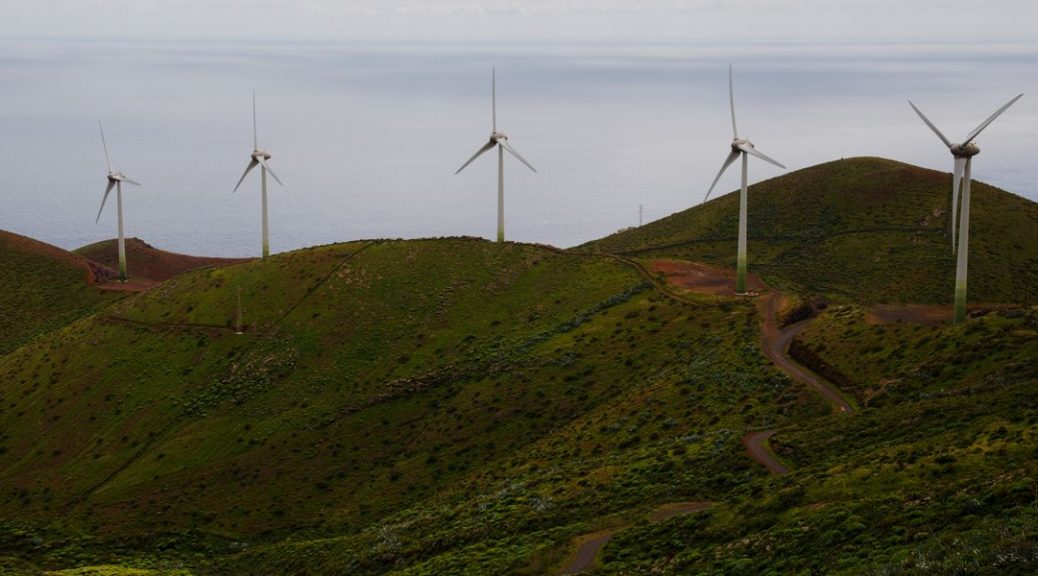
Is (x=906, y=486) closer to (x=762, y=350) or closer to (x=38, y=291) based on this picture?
(x=762, y=350)

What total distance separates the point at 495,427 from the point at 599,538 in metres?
24.8

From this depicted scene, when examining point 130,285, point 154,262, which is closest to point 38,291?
point 130,285

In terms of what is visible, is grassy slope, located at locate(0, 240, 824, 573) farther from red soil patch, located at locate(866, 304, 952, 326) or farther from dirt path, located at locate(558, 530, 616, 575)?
red soil patch, located at locate(866, 304, 952, 326)

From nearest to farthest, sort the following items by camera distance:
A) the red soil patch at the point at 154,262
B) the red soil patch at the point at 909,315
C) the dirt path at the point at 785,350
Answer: the dirt path at the point at 785,350
the red soil patch at the point at 909,315
the red soil patch at the point at 154,262

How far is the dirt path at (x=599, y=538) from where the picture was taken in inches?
1705

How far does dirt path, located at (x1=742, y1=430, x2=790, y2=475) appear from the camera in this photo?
50.5 meters

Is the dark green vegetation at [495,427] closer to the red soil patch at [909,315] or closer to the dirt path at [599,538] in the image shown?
the dirt path at [599,538]

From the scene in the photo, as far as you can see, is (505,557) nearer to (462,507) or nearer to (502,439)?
(462,507)

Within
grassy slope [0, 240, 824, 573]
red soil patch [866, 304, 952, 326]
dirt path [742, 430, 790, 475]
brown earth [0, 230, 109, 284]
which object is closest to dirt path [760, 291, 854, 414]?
grassy slope [0, 240, 824, 573]

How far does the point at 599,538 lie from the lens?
1809 inches

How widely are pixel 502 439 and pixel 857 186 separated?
68.9 meters

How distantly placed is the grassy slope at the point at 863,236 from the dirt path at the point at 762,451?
3772 cm

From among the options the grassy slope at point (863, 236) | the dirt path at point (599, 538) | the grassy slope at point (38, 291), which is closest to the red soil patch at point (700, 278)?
the grassy slope at point (863, 236)

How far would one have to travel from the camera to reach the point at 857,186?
124 metres
